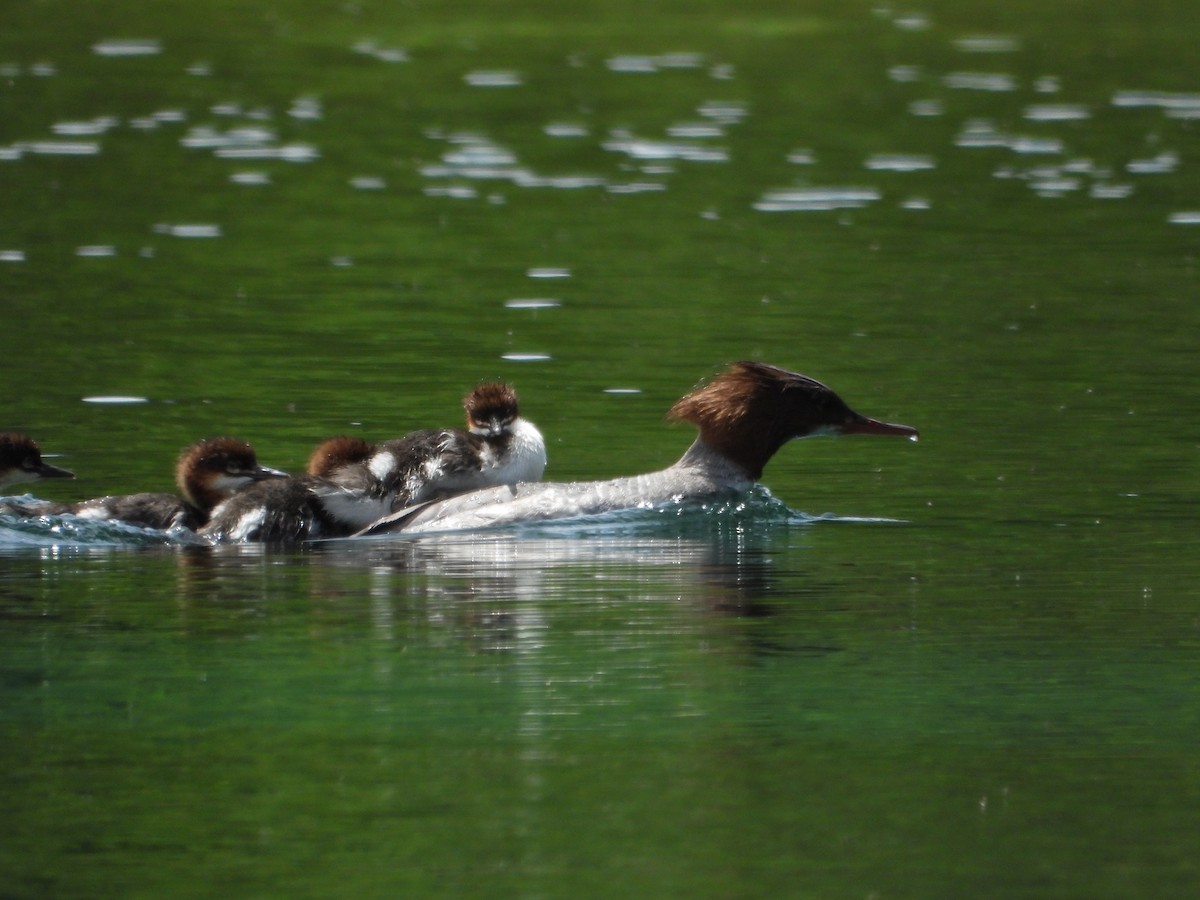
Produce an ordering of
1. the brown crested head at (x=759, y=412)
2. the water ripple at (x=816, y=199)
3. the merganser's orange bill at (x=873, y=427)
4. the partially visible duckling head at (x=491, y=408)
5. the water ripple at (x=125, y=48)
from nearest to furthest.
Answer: the partially visible duckling head at (x=491, y=408), the brown crested head at (x=759, y=412), the merganser's orange bill at (x=873, y=427), the water ripple at (x=816, y=199), the water ripple at (x=125, y=48)

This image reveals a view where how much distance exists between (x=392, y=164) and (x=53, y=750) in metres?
16.2

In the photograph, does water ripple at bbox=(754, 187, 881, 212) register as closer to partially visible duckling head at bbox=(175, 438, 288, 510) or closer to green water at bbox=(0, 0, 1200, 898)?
green water at bbox=(0, 0, 1200, 898)

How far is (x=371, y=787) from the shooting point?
662 cm

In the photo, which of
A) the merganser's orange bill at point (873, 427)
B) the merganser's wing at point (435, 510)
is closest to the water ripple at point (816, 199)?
the merganser's orange bill at point (873, 427)

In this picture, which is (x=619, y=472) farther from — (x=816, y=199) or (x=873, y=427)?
(x=816, y=199)

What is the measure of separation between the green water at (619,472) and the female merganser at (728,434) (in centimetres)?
29

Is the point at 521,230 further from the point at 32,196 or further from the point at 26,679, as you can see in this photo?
the point at 26,679

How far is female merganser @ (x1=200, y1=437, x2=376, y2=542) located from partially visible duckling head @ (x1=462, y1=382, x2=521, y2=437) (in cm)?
74

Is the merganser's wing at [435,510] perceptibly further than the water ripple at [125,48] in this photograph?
No

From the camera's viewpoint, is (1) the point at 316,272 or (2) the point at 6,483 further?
(1) the point at 316,272

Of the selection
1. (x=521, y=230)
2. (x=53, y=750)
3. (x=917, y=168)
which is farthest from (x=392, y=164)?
(x=53, y=750)

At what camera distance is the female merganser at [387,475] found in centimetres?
1028

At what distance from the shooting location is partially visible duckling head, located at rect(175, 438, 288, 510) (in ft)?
34.7

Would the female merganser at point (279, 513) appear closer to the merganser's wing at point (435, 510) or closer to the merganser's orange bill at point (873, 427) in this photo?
the merganser's wing at point (435, 510)
